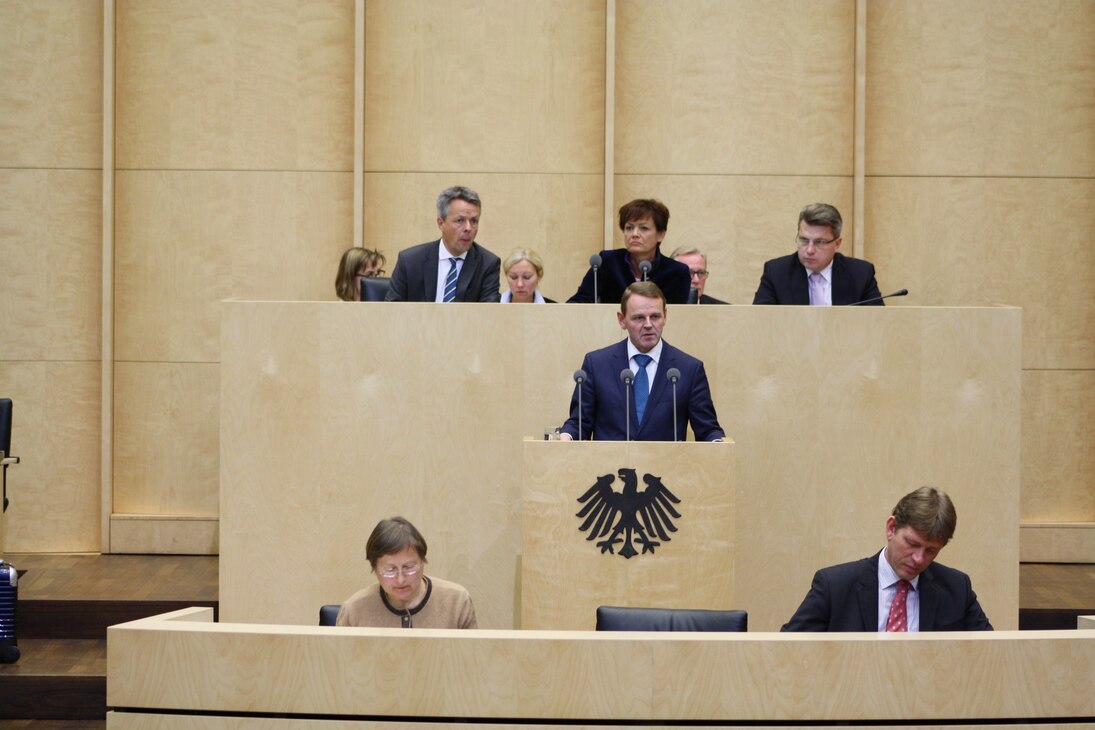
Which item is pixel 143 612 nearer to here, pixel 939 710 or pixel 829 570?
pixel 829 570

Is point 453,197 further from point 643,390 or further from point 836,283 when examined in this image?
point 836,283

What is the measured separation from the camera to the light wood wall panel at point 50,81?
6.80m

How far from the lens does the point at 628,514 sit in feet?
13.4

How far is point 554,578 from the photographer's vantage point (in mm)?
4129

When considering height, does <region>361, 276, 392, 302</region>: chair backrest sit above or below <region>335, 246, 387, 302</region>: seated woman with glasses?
below

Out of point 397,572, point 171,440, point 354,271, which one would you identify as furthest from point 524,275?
point 171,440

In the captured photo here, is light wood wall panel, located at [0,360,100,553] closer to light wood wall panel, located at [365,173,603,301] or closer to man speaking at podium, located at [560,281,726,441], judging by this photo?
light wood wall panel, located at [365,173,603,301]

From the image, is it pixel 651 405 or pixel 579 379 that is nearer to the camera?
pixel 579 379

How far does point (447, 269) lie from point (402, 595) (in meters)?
1.84

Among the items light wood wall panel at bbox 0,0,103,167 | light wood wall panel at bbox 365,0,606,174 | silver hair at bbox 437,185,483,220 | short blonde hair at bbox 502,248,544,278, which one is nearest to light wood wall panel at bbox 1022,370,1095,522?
light wood wall panel at bbox 365,0,606,174

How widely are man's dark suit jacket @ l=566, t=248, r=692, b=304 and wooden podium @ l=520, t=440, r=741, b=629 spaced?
3.30 feet

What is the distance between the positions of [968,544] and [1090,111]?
3001 mm

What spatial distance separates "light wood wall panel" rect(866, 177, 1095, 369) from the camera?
6789 mm

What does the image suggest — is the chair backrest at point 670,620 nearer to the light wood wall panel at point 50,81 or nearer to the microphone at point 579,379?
the microphone at point 579,379
